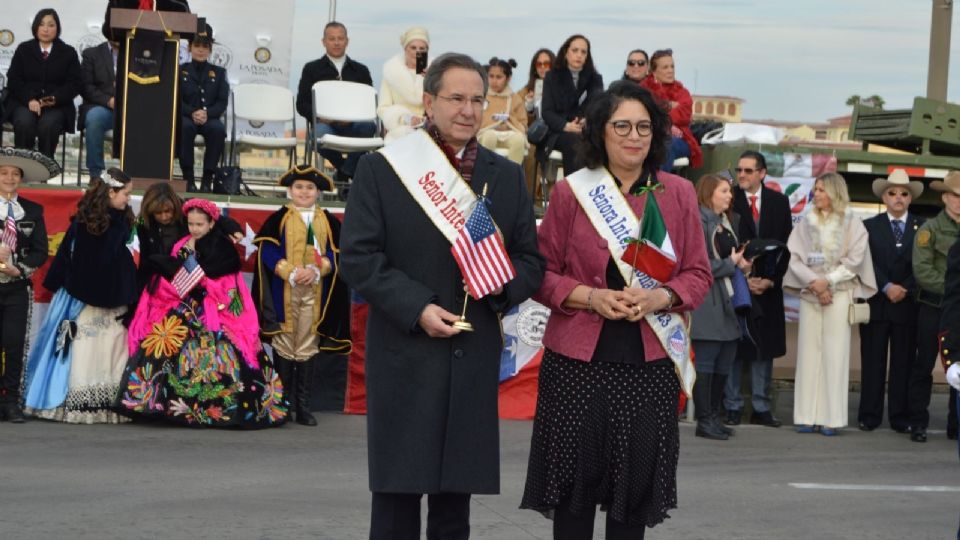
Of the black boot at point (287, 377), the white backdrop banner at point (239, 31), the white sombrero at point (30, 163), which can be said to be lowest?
the black boot at point (287, 377)

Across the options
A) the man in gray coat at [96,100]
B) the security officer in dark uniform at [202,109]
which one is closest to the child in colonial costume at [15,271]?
the man in gray coat at [96,100]

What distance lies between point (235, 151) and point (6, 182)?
5.10 m

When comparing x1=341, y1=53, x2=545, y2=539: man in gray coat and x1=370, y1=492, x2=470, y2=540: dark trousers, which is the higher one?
x1=341, y1=53, x2=545, y2=539: man in gray coat

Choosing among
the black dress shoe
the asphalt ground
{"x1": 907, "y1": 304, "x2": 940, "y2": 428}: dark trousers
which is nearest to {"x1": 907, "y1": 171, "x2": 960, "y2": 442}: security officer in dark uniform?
{"x1": 907, "y1": 304, "x2": 940, "y2": 428}: dark trousers

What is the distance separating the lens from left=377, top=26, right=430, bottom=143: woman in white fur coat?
14.2 m

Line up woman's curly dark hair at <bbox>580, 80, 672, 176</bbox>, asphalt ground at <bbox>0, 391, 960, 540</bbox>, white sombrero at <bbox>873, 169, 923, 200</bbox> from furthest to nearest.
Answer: white sombrero at <bbox>873, 169, 923, 200</bbox>
asphalt ground at <bbox>0, 391, 960, 540</bbox>
woman's curly dark hair at <bbox>580, 80, 672, 176</bbox>

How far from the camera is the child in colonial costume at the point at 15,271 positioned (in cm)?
1042

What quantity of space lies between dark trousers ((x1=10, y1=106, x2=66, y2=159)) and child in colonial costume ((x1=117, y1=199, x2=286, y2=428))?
3.73 metres

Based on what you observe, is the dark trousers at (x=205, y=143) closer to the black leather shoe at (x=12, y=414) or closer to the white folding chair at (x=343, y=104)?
the white folding chair at (x=343, y=104)

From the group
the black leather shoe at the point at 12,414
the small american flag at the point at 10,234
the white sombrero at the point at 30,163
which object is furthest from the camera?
the white sombrero at the point at 30,163

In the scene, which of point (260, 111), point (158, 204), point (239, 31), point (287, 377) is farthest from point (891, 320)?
point (239, 31)

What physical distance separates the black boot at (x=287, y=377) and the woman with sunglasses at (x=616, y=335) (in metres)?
5.58

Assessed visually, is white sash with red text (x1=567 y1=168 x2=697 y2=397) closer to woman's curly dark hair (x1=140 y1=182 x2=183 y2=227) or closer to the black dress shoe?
woman's curly dark hair (x1=140 y1=182 x2=183 y2=227)

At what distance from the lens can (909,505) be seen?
8.72 m
